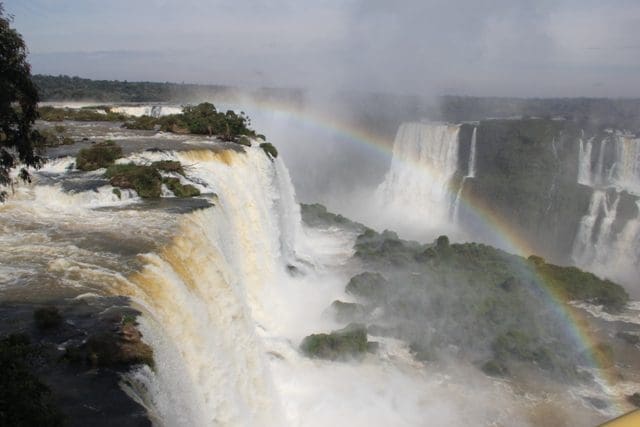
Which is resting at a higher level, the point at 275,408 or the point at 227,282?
the point at 227,282

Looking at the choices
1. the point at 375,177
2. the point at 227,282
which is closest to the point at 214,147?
the point at 227,282

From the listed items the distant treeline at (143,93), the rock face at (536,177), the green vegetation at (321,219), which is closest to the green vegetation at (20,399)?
the green vegetation at (321,219)

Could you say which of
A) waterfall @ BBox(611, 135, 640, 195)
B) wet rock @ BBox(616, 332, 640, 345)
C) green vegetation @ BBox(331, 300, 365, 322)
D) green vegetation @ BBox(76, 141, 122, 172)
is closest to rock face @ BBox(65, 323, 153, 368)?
green vegetation @ BBox(76, 141, 122, 172)

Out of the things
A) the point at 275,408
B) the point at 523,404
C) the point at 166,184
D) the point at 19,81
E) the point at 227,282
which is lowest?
the point at 523,404

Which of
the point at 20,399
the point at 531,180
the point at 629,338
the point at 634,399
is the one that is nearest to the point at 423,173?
the point at 531,180

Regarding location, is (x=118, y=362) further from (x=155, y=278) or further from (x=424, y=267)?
(x=424, y=267)

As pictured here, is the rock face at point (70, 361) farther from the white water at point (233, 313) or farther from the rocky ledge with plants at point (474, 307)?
the rocky ledge with plants at point (474, 307)
